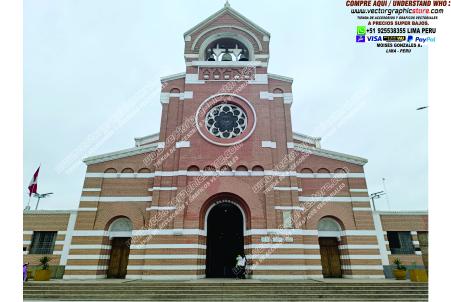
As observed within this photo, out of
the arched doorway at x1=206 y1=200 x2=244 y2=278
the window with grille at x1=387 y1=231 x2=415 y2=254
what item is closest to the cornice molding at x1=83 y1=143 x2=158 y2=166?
the arched doorway at x1=206 y1=200 x2=244 y2=278

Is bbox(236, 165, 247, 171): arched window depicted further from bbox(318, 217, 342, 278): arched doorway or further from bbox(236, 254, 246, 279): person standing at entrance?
bbox(318, 217, 342, 278): arched doorway

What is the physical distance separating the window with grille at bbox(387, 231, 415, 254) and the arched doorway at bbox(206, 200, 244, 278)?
30.6 ft

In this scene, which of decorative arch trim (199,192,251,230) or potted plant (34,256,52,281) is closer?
potted plant (34,256,52,281)

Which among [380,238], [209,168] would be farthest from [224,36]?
[380,238]

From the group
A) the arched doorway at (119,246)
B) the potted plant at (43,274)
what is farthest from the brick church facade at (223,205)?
the potted plant at (43,274)

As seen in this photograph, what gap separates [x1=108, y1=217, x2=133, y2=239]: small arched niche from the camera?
1720cm

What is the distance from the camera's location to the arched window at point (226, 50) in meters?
21.0

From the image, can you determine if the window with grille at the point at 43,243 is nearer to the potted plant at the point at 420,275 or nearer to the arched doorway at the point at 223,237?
the arched doorway at the point at 223,237

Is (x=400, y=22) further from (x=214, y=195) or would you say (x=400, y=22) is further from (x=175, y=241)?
(x=175, y=241)

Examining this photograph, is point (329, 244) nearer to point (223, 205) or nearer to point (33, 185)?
point (223, 205)

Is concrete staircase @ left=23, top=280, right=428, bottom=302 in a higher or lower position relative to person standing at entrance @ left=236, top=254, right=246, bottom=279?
lower

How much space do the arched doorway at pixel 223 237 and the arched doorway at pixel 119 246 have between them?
4.78 m

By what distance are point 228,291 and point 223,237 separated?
5.41 meters

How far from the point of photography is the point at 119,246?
56.7 feet
